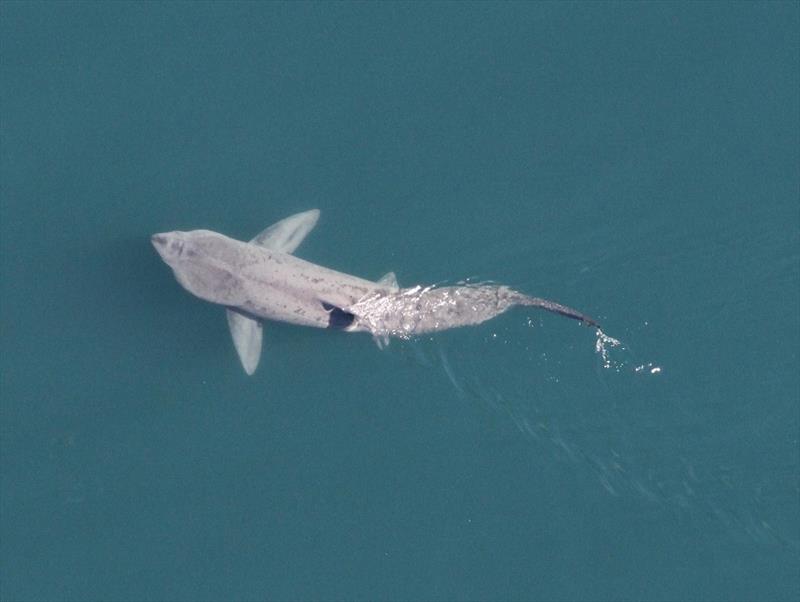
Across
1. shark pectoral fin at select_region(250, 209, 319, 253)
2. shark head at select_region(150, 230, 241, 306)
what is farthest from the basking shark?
shark pectoral fin at select_region(250, 209, 319, 253)

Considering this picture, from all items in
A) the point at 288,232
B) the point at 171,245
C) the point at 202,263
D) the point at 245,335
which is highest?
the point at 171,245

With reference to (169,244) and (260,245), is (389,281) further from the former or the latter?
(169,244)

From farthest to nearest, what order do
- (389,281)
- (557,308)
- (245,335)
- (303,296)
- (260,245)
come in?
(260,245)
(245,335)
(389,281)
(303,296)
(557,308)

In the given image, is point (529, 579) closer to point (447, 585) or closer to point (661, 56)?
point (447, 585)

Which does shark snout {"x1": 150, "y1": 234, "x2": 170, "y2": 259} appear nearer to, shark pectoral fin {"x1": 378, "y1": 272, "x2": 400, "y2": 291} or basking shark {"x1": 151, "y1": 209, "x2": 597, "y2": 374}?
basking shark {"x1": 151, "y1": 209, "x2": 597, "y2": 374}

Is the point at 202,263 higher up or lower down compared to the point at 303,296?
higher up

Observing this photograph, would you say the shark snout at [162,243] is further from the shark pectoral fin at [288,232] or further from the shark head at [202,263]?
the shark pectoral fin at [288,232]

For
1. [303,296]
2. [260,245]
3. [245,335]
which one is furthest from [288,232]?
[245,335]
